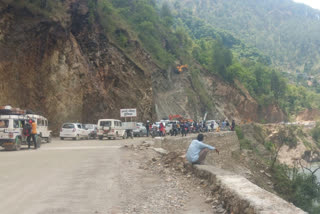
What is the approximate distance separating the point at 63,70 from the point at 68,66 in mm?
867

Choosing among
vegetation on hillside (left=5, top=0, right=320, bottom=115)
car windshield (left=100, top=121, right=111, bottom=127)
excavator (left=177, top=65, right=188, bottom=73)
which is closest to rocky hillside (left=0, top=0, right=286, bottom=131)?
vegetation on hillside (left=5, top=0, right=320, bottom=115)

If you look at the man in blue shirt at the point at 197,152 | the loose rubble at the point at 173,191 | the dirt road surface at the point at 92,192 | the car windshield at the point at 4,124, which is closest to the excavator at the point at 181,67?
the car windshield at the point at 4,124

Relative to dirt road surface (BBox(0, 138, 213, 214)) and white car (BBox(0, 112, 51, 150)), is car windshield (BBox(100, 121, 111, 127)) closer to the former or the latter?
white car (BBox(0, 112, 51, 150))

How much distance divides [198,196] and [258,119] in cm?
7845

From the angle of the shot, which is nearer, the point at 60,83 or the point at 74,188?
the point at 74,188

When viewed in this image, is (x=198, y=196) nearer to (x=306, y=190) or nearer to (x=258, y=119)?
(x=306, y=190)

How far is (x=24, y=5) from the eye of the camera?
112ft

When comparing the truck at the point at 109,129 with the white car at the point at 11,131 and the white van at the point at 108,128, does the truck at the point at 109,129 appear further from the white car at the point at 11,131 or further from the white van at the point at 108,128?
the white car at the point at 11,131

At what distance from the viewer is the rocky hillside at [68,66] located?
3272 centimetres

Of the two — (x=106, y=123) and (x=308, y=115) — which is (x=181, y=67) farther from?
(x=308, y=115)

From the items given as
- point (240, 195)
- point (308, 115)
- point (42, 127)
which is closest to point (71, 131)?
point (42, 127)

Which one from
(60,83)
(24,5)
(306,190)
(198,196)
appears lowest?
(306,190)

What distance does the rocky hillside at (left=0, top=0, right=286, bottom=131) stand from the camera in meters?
32.7

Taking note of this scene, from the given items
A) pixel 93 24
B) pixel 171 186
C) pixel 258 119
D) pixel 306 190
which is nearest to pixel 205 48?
pixel 258 119
